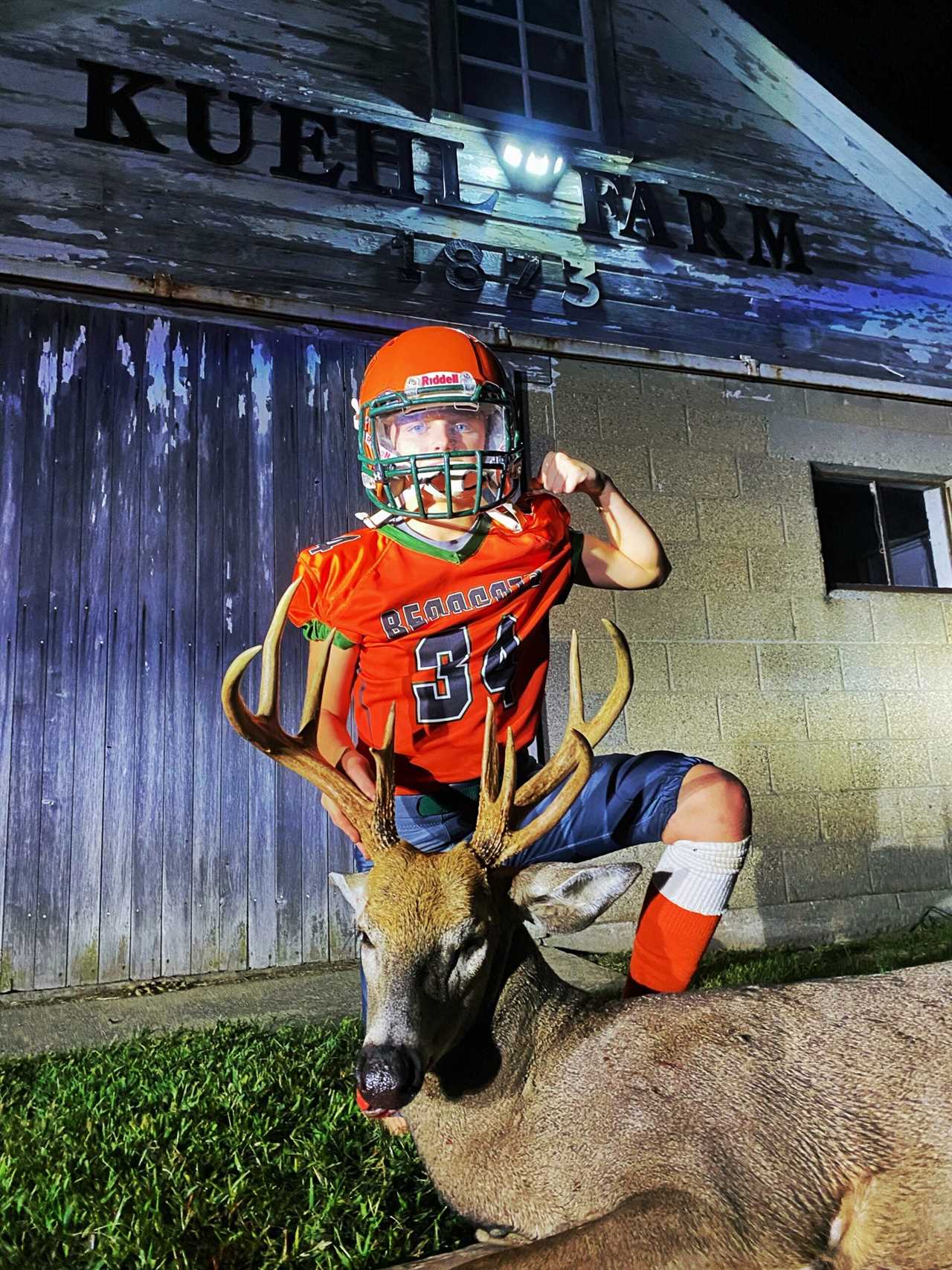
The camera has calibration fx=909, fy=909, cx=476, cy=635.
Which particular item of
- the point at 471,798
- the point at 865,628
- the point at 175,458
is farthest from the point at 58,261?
the point at 865,628

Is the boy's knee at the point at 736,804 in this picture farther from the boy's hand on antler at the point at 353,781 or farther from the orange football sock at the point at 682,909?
the boy's hand on antler at the point at 353,781

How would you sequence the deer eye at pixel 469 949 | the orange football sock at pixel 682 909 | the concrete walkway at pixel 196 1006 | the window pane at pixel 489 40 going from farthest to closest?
the window pane at pixel 489 40 < the concrete walkway at pixel 196 1006 < the orange football sock at pixel 682 909 < the deer eye at pixel 469 949

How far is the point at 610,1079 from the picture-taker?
1674mm

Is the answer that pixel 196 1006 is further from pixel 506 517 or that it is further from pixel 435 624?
pixel 506 517

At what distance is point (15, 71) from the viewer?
16.4ft

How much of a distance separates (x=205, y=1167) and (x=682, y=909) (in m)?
1.19

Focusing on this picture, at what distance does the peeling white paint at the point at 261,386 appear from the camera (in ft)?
16.1

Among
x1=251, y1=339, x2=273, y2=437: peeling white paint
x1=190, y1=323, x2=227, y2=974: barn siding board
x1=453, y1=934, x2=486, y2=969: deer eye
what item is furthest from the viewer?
x1=251, y1=339, x2=273, y2=437: peeling white paint

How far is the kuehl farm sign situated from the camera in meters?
5.16

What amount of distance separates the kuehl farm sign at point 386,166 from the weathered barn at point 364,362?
0.02m

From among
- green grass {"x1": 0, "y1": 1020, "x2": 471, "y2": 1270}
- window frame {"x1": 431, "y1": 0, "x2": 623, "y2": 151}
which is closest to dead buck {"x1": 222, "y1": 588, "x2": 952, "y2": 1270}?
green grass {"x1": 0, "y1": 1020, "x2": 471, "y2": 1270}

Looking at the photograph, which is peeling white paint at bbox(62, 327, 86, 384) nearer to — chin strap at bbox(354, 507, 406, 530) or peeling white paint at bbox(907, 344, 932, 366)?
chin strap at bbox(354, 507, 406, 530)

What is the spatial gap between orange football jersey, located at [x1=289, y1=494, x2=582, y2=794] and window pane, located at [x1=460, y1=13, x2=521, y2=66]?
522cm

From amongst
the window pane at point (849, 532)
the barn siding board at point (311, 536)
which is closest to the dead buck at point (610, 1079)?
the barn siding board at point (311, 536)
